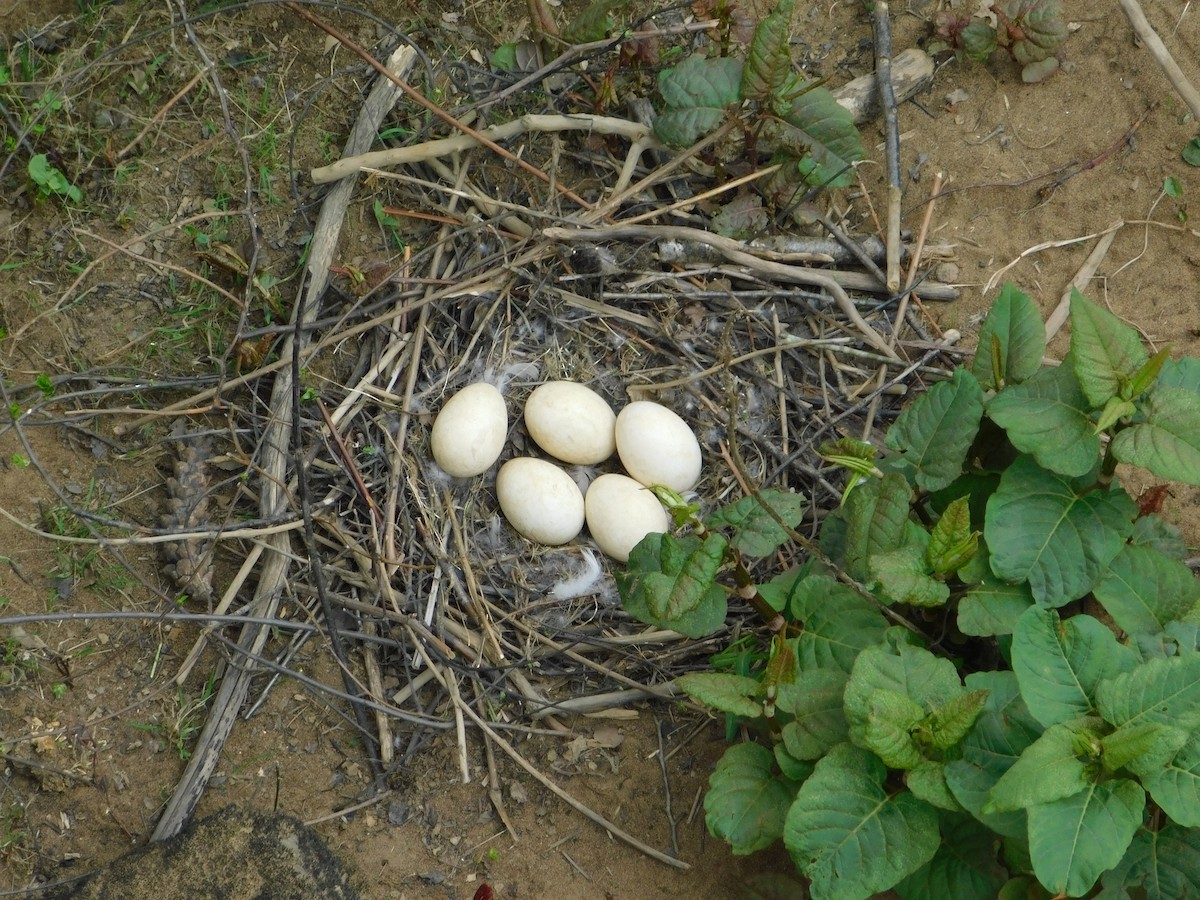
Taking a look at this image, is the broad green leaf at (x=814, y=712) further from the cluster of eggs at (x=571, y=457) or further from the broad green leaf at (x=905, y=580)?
the cluster of eggs at (x=571, y=457)

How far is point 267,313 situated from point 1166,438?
6.47ft

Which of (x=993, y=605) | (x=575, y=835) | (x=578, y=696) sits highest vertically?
(x=993, y=605)

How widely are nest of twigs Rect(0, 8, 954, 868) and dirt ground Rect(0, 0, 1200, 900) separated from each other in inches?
4.2

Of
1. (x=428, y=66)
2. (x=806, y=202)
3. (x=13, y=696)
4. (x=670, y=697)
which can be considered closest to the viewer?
(x=13, y=696)

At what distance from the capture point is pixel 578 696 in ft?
8.09

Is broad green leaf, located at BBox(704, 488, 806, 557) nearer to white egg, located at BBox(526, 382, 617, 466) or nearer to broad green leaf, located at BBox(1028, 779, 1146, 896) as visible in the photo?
white egg, located at BBox(526, 382, 617, 466)

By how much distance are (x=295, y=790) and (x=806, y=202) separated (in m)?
1.92

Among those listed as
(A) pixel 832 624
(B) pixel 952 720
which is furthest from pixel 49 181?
(B) pixel 952 720

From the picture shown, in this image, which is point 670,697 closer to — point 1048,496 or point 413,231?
point 1048,496

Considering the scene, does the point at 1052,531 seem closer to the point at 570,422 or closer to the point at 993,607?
the point at 993,607

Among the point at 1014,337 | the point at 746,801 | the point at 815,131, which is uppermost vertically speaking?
the point at 815,131

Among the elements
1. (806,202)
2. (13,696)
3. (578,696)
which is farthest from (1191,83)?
(13,696)

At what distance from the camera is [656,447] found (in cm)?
255

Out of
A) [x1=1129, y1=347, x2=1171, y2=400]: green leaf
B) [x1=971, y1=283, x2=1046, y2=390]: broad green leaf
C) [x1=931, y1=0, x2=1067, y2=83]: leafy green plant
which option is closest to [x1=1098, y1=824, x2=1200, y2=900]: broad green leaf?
[x1=1129, y1=347, x2=1171, y2=400]: green leaf
